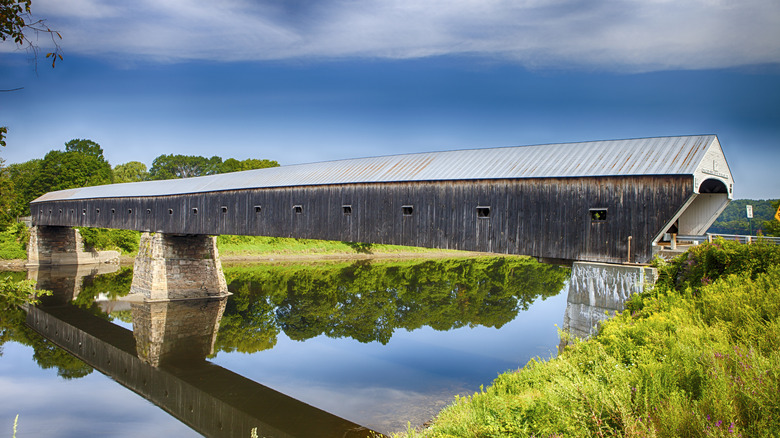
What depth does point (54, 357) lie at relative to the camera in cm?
1523

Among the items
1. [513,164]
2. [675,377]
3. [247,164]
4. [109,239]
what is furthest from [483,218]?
[247,164]

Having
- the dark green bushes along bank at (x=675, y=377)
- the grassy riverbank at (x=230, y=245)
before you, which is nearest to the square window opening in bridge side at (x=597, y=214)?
the dark green bushes along bank at (x=675, y=377)

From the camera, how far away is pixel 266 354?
51.1ft

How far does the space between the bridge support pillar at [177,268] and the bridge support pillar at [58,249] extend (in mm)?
16771

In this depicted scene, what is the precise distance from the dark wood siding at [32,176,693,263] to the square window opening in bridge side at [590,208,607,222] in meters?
0.08

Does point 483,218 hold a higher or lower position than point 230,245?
higher

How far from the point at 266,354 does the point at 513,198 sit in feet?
31.0

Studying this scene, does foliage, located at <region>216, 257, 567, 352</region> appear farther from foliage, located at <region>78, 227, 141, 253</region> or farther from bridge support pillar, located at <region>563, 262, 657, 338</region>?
foliage, located at <region>78, 227, 141, 253</region>

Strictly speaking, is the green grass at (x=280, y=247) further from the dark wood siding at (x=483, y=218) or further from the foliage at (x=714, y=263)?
the foliage at (x=714, y=263)

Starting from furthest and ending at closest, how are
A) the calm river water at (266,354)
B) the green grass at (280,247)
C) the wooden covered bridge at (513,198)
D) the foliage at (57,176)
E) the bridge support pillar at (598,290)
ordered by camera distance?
the foliage at (57,176)
the green grass at (280,247)
the calm river water at (266,354)
the wooden covered bridge at (513,198)
the bridge support pillar at (598,290)

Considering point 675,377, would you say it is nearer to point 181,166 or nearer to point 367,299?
point 367,299

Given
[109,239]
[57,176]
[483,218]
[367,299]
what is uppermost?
[57,176]

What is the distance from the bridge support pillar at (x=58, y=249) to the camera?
3422 cm

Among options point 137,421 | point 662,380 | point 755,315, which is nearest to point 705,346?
point 662,380
